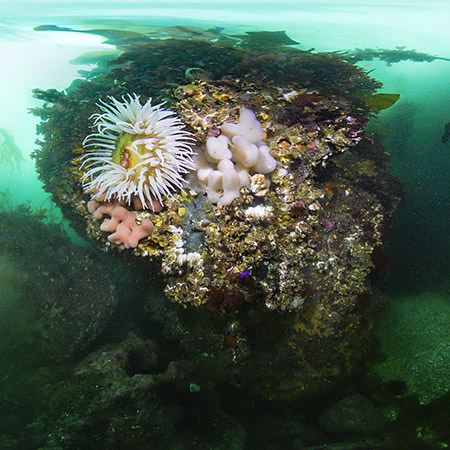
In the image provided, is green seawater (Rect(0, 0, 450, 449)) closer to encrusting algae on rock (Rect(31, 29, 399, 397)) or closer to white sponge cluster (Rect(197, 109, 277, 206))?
encrusting algae on rock (Rect(31, 29, 399, 397))

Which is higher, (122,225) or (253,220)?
(253,220)

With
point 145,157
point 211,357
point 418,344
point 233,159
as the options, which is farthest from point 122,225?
point 418,344

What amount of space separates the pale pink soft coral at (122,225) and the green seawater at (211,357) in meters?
0.55

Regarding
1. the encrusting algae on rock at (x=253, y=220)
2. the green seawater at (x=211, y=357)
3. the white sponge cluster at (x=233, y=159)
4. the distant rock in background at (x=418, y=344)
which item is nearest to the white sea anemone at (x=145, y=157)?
the encrusting algae on rock at (x=253, y=220)

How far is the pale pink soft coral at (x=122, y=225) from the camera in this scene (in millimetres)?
2889

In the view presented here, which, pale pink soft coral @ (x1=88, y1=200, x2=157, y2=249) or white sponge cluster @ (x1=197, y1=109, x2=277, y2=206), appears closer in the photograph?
white sponge cluster @ (x1=197, y1=109, x2=277, y2=206)

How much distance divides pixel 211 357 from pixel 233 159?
2335 millimetres

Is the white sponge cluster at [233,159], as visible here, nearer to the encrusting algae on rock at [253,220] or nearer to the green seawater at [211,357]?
the encrusting algae on rock at [253,220]

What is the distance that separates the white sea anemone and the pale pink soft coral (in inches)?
4.9

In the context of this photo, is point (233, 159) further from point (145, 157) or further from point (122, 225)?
point (122, 225)

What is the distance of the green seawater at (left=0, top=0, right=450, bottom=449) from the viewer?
2873 millimetres

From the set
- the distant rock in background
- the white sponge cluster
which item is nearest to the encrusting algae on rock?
the white sponge cluster

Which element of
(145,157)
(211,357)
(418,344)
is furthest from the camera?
(211,357)

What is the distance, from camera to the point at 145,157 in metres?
2.80
